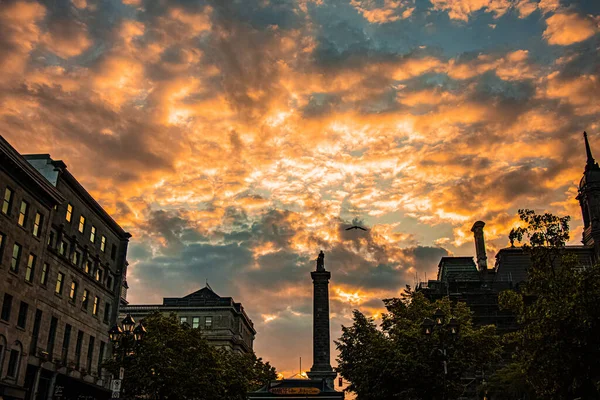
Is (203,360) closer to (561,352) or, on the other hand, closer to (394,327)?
(394,327)

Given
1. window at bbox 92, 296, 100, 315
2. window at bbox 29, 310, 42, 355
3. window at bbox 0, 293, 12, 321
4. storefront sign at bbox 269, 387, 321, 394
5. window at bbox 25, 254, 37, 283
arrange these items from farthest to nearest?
1. window at bbox 92, 296, 100, 315
2. window at bbox 29, 310, 42, 355
3. window at bbox 25, 254, 37, 283
4. window at bbox 0, 293, 12, 321
5. storefront sign at bbox 269, 387, 321, 394

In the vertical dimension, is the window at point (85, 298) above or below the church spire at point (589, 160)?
below

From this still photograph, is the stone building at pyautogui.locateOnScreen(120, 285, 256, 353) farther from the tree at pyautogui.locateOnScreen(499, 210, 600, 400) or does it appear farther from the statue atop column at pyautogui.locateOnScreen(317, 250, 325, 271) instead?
the tree at pyautogui.locateOnScreen(499, 210, 600, 400)

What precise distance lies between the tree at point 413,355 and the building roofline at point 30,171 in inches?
997

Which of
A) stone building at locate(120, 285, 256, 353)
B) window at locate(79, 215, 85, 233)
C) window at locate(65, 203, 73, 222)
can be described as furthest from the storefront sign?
stone building at locate(120, 285, 256, 353)

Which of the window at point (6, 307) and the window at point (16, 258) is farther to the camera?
the window at point (16, 258)

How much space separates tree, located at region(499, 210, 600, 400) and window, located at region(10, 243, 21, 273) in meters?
29.8

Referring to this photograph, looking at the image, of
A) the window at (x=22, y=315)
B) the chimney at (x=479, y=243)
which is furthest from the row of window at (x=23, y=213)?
the chimney at (x=479, y=243)

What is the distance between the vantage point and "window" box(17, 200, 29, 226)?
39.2 metres

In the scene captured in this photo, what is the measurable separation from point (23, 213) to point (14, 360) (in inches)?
379

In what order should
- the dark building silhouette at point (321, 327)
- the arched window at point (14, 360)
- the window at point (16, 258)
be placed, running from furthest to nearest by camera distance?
the dark building silhouette at point (321, 327)
the window at point (16, 258)
the arched window at point (14, 360)

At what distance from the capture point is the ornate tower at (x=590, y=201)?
8175 centimetres

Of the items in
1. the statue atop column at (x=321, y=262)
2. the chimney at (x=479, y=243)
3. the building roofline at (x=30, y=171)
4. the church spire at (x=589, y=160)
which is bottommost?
the building roofline at (x=30, y=171)

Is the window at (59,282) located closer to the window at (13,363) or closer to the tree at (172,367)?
the tree at (172,367)
